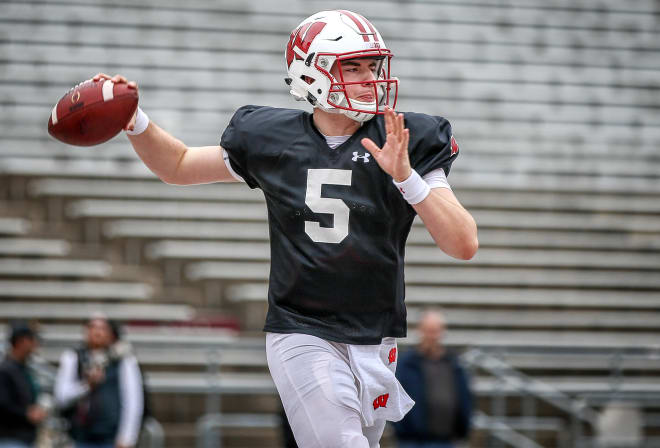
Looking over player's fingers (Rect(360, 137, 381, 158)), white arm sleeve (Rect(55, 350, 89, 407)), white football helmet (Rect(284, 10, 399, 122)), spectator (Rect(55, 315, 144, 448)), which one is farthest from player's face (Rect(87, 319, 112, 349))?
player's fingers (Rect(360, 137, 381, 158))

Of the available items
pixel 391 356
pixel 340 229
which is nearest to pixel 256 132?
pixel 340 229

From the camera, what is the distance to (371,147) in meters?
2.76

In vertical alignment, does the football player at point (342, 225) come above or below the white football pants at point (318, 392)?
above

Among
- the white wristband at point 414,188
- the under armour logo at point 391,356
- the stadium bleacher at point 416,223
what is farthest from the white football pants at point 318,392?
the stadium bleacher at point 416,223

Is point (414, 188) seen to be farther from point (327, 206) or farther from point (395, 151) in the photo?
point (327, 206)

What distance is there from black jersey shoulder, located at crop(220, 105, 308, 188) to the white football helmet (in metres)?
0.09

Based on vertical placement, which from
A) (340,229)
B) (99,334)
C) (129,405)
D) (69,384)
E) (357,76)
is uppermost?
(357,76)

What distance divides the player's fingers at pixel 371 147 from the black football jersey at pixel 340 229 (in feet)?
0.39

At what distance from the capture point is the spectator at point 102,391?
21.8 feet

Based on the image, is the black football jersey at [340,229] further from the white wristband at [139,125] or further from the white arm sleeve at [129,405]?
the white arm sleeve at [129,405]

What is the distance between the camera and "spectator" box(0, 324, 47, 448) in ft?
21.4

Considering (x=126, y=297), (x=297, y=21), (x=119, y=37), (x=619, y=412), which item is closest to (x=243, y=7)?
(x=297, y=21)

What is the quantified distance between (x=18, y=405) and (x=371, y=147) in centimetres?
446

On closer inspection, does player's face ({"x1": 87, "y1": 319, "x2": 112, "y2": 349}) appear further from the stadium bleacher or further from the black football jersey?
the black football jersey
